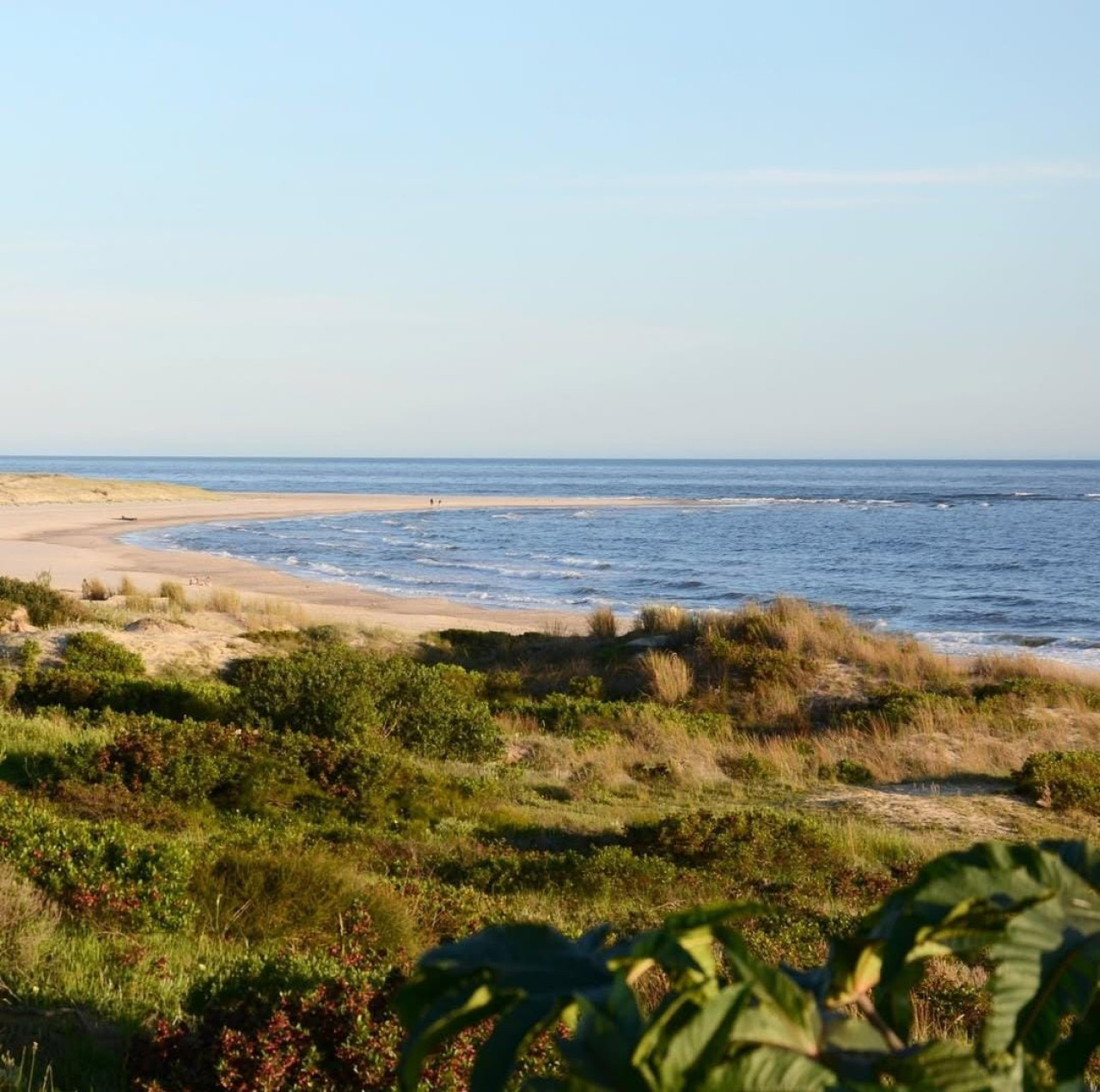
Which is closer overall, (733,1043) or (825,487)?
(733,1043)

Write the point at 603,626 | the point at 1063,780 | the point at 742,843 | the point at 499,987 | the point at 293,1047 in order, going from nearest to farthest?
the point at 499,987, the point at 293,1047, the point at 742,843, the point at 1063,780, the point at 603,626

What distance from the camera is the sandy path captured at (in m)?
34.5

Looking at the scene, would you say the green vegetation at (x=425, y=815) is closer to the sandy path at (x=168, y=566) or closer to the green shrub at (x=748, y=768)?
the green shrub at (x=748, y=768)

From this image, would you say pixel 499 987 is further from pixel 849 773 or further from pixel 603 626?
pixel 603 626

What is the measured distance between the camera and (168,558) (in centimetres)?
4912

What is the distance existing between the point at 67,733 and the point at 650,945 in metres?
11.8

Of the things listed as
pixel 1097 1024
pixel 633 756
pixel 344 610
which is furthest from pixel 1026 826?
pixel 344 610

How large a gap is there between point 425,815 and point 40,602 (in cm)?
1480

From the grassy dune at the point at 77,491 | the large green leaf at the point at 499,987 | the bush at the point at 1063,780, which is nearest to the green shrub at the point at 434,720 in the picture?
the bush at the point at 1063,780

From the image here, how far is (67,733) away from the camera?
1226 cm

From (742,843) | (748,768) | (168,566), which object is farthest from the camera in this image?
(168,566)

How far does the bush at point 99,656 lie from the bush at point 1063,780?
1118 centimetres

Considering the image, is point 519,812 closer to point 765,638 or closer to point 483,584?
point 765,638

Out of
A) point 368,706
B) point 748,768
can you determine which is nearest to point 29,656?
point 368,706
